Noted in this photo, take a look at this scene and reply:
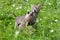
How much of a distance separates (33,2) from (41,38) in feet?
7.16

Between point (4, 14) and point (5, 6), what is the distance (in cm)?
75

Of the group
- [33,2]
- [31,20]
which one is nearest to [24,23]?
[31,20]

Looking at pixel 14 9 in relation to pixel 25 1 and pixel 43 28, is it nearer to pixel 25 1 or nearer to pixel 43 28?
pixel 25 1

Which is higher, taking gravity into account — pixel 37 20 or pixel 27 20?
pixel 37 20

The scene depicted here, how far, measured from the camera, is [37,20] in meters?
6.77

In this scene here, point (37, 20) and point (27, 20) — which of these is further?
point (37, 20)

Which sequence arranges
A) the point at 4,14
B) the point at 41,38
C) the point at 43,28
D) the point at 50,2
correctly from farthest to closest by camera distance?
the point at 50,2 < the point at 4,14 < the point at 43,28 < the point at 41,38

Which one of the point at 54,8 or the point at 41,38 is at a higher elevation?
the point at 54,8

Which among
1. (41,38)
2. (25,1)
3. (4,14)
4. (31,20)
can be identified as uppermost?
(25,1)

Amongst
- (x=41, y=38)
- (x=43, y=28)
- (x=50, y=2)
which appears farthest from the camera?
(x=50, y=2)

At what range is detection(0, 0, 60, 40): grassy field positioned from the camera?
610 cm

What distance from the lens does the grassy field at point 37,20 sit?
6.10 meters

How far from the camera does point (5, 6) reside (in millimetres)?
7992

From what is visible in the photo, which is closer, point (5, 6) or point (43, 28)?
point (43, 28)
